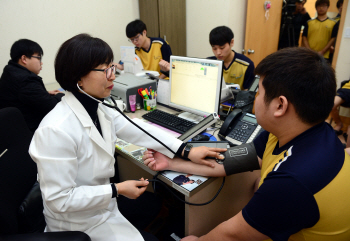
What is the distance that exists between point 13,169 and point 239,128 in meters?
1.08

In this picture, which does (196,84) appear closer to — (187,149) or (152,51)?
(187,149)

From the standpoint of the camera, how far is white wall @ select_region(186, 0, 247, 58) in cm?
322

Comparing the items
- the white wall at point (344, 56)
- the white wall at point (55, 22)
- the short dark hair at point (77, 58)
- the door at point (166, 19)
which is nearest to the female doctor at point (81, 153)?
the short dark hair at point (77, 58)

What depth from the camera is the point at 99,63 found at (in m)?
0.88

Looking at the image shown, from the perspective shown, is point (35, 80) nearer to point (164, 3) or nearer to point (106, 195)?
point (106, 195)

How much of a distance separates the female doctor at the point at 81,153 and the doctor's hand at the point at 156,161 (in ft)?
0.35

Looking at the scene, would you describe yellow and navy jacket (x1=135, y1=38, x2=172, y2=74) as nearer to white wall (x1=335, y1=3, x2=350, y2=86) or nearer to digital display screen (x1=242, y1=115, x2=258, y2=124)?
digital display screen (x1=242, y1=115, x2=258, y2=124)

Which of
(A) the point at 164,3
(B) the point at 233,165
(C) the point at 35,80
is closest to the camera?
(B) the point at 233,165

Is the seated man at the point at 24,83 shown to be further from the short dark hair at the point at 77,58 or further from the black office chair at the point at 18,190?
the short dark hair at the point at 77,58

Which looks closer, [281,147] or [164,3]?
[281,147]

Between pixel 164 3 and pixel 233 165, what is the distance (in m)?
2.90

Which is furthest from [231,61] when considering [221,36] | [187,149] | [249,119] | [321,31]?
[321,31]

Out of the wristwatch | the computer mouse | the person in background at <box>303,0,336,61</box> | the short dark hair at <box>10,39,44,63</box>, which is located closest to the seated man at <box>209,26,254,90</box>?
the computer mouse

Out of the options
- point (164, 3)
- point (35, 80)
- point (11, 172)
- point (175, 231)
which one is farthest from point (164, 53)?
point (11, 172)
